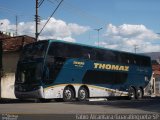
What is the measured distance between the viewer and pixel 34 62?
27.5 m

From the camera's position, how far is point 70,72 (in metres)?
28.9

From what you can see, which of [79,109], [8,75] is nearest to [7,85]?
[8,75]

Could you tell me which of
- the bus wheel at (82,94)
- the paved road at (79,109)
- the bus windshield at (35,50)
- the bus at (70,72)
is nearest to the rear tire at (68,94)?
the bus at (70,72)

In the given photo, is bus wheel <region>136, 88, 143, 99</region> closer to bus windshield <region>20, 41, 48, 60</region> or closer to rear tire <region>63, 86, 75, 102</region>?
rear tire <region>63, 86, 75, 102</region>

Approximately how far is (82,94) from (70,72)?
1.93 metres

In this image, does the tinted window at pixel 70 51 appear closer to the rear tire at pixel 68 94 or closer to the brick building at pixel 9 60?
the rear tire at pixel 68 94

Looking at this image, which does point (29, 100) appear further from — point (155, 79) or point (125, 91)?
point (155, 79)

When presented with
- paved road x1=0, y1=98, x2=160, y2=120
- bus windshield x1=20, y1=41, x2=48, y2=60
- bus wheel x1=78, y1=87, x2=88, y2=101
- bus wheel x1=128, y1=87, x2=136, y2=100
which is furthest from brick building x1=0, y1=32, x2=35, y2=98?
paved road x1=0, y1=98, x2=160, y2=120

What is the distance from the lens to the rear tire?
2844 centimetres

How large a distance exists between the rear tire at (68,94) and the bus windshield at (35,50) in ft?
9.59

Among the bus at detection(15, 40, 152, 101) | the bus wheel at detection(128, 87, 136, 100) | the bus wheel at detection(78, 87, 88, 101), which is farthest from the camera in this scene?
the bus wheel at detection(128, 87, 136, 100)

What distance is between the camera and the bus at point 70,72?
27.2m

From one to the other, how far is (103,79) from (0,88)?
26.8 ft

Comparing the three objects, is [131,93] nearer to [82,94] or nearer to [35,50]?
[82,94]
